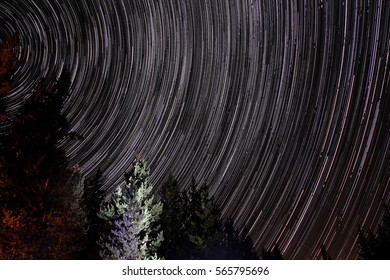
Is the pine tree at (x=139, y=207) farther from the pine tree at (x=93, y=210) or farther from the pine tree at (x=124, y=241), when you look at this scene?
the pine tree at (x=93, y=210)

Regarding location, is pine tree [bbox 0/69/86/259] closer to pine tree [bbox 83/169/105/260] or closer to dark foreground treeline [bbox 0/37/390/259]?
dark foreground treeline [bbox 0/37/390/259]

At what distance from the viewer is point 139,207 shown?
46.6ft

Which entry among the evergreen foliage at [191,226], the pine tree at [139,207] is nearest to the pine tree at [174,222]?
the evergreen foliage at [191,226]

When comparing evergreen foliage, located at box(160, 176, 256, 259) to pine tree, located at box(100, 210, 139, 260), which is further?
evergreen foliage, located at box(160, 176, 256, 259)

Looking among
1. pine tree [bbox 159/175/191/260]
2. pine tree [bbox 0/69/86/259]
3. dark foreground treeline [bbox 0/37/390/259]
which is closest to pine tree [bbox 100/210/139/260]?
dark foreground treeline [bbox 0/37/390/259]

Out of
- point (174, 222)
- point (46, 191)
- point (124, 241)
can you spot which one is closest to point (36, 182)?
point (46, 191)

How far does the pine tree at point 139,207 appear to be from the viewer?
45.8 ft

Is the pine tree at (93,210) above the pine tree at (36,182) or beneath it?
beneath

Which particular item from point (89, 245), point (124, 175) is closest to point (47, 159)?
point (124, 175)

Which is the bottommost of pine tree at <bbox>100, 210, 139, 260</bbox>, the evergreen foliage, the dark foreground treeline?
the evergreen foliage

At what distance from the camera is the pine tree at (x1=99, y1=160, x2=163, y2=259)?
1396cm

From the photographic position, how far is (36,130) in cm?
1034

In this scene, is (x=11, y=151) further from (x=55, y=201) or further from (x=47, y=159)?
(x=55, y=201)
